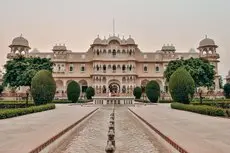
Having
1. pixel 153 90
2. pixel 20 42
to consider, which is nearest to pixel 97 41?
pixel 20 42

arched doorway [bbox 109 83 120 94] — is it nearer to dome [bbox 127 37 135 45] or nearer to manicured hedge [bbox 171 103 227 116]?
dome [bbox 127 37 135 45]

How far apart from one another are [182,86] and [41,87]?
11.7 metres

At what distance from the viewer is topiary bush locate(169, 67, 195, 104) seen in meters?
20.6

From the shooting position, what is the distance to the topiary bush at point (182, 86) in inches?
813

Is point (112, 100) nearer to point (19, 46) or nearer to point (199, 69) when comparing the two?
point (199, 69)

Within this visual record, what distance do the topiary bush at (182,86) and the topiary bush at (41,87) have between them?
416 inches

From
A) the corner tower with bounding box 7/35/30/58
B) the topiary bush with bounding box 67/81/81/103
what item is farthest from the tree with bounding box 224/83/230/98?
the corner tower with bounding box 7/35/30/58

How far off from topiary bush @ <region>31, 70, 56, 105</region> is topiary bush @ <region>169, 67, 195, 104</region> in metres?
10.6

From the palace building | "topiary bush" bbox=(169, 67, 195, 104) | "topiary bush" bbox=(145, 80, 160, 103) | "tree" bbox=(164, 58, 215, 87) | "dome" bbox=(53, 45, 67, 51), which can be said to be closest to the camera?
"topiary bush" bbox=(169, 67, 195, 104)

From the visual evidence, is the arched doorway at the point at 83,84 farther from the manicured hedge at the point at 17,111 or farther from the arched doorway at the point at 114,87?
the manicured hedge at the point at 17,111

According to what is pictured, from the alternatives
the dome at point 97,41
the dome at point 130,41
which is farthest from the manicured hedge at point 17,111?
the dome at point 130,41

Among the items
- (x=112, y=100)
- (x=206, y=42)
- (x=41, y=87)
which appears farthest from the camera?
(x=206, y=42)

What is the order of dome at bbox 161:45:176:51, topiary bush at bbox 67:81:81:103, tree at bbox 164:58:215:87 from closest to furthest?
topiary bush at bbox 67:81:81:103
tree at bbox 164:58:215:87
dome at bbox 161:45:176:51

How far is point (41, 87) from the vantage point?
69.2 ft
